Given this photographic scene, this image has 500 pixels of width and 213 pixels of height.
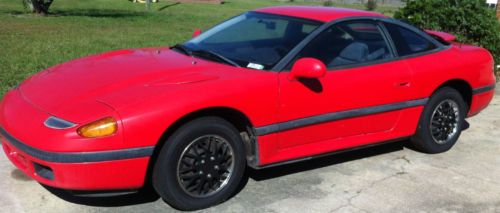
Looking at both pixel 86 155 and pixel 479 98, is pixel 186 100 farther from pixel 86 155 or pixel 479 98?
pixel 479 98

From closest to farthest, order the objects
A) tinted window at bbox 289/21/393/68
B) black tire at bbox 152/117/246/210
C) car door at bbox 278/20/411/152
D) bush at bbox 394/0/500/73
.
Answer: black tire at bbox 152/117/246/210, car door at bbox 278/20/411/152, tinted window at bbox 289/21/393/68, bush at bbox 394/0/500/73

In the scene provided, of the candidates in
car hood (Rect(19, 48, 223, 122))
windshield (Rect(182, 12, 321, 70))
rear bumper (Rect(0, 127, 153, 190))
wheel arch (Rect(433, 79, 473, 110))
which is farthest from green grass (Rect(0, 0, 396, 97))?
wheel arch (Rect(433, 79, 473, 110))

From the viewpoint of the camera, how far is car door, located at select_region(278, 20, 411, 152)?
4.07 m

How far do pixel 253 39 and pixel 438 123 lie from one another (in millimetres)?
1888

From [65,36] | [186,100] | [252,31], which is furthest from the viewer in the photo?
[65,36]

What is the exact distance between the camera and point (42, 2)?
18.2 metres

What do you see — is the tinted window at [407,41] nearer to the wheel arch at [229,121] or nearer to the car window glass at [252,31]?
the car window glass at [252,31]

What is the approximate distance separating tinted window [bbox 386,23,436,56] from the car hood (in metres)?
→ 1.69

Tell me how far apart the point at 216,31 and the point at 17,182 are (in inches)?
81.9

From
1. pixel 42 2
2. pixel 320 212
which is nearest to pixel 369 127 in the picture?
pixel 320 212

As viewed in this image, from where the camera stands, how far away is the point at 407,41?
16.3 feet

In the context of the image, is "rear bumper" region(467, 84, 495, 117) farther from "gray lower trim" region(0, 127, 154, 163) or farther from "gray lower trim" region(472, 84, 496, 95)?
"gray lower trim" region(0, 127, 154, 163)

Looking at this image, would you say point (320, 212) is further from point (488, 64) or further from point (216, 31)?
point (488, 64)

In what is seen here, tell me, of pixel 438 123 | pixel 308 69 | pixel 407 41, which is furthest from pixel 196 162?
pixel 438 123
